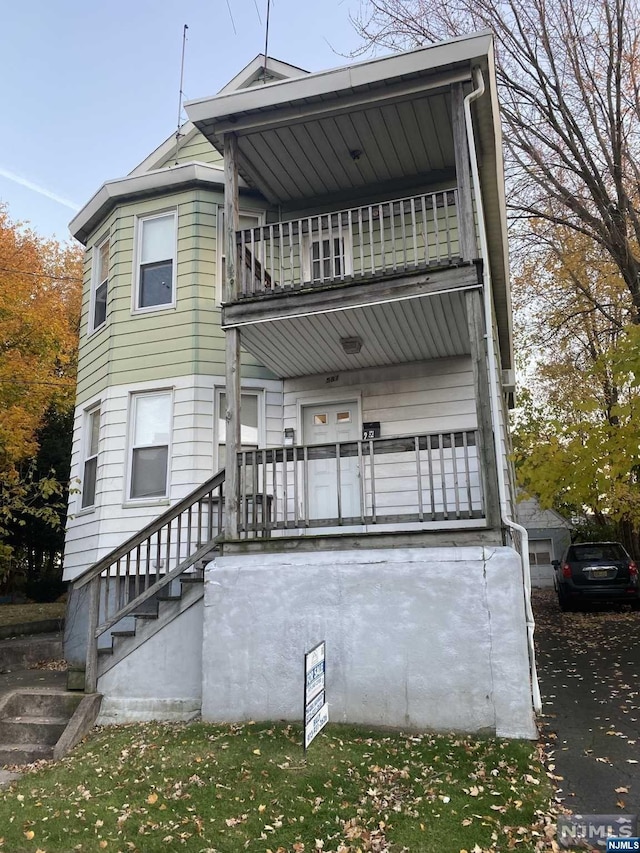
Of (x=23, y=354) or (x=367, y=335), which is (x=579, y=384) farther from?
(x=23, y=354)

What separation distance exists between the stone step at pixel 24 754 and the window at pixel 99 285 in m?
7.05

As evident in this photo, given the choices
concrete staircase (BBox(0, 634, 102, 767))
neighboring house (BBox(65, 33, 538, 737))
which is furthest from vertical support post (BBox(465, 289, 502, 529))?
concrete staircase (BBox(0, 634, 102, 767))

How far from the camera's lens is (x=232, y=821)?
4.76 meters

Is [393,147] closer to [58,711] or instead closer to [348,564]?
[348,564]

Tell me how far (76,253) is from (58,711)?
Answer: 837 inches

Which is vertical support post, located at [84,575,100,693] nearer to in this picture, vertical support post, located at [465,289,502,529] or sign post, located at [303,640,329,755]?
sign post, located at [303,640,329,755]

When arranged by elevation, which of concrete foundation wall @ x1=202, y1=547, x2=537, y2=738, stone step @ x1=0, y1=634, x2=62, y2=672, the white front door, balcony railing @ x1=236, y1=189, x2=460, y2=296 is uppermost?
balcony railing @ x1=236, y1=189, x2=460, y2=296

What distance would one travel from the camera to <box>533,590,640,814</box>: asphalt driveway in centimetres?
491

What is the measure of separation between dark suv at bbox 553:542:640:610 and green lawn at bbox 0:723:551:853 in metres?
10.3

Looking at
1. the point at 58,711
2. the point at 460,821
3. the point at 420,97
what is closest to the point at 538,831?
the point at 460,821

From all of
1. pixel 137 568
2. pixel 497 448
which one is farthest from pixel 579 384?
pixel 137 568

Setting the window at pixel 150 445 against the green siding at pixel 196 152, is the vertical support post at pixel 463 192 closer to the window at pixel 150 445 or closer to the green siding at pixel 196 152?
the window at pixel 150 445

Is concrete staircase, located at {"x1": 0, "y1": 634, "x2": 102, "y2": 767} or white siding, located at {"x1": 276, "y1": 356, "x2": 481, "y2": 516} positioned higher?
white siding, located at {"x1": 276, "y1": 356, "x2": 481, "y2": 516}

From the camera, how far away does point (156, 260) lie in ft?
36.2
